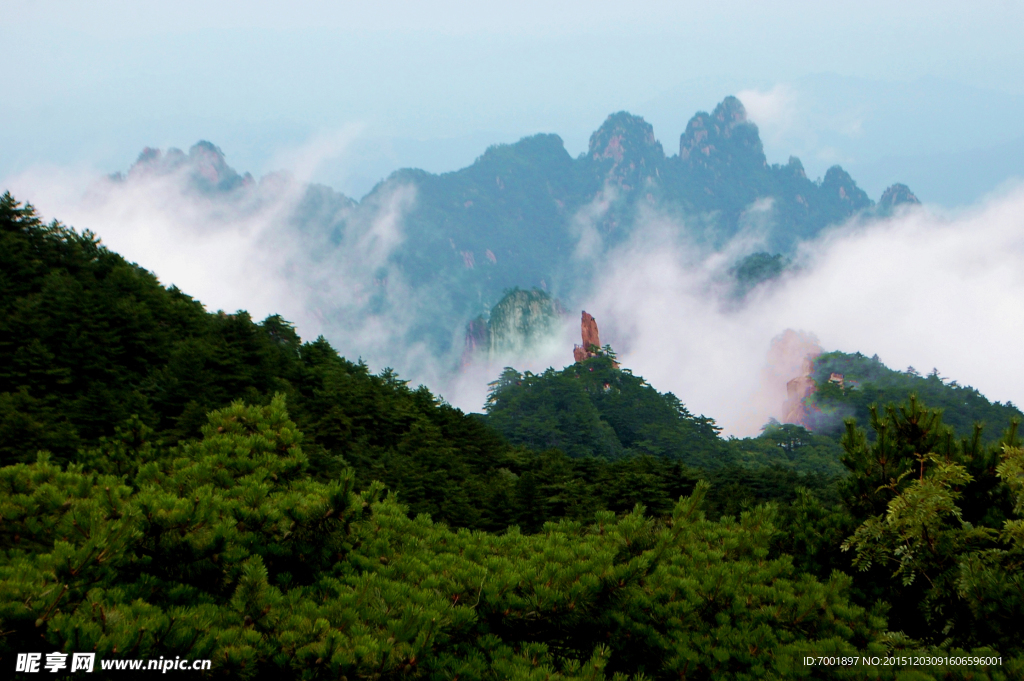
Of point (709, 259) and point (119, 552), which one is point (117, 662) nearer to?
point (119, 552)

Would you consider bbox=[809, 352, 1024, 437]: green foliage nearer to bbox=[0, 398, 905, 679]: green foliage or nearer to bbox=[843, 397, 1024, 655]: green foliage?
bbox=[843, 397, 1024, 655]: green foliage

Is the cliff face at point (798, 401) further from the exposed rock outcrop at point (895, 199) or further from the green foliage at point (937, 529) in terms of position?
the exposed rock outcrop at point (895, 199)

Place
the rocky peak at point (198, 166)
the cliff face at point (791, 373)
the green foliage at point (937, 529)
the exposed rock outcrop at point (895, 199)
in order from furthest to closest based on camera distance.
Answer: the exposed rock outcrop at point (895, 199)
the rocky peak at point (198, 166)
the cliff face at point (791, 373)
the green foliage at point (937, 529)

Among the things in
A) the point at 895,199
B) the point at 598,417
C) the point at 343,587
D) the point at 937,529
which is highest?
the point at 895,199

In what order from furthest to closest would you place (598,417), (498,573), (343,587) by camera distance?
1. (598,417)
2. (498,573)
3. (343,587)

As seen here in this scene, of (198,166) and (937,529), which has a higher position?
(198,166)

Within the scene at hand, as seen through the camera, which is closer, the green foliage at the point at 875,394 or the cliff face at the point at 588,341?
the green foliage at the point at 875,394

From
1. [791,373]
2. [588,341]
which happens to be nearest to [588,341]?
[588,341]

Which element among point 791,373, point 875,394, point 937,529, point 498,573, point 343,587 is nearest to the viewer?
point 343,587

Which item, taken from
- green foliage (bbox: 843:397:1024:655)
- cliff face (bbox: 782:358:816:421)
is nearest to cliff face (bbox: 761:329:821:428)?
cliff face (bbox: 782:358:816:421)

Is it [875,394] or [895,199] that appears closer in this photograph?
[875,394]

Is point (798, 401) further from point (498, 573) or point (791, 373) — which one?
point (498, 573)

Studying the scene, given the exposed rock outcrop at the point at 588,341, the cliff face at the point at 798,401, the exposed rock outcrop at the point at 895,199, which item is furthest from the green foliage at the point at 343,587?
the exposed rock outcrop at the point at 895,199

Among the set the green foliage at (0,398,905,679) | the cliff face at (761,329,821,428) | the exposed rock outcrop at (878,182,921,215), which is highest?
the exposed rock outcrop at (878,182,921,215)
